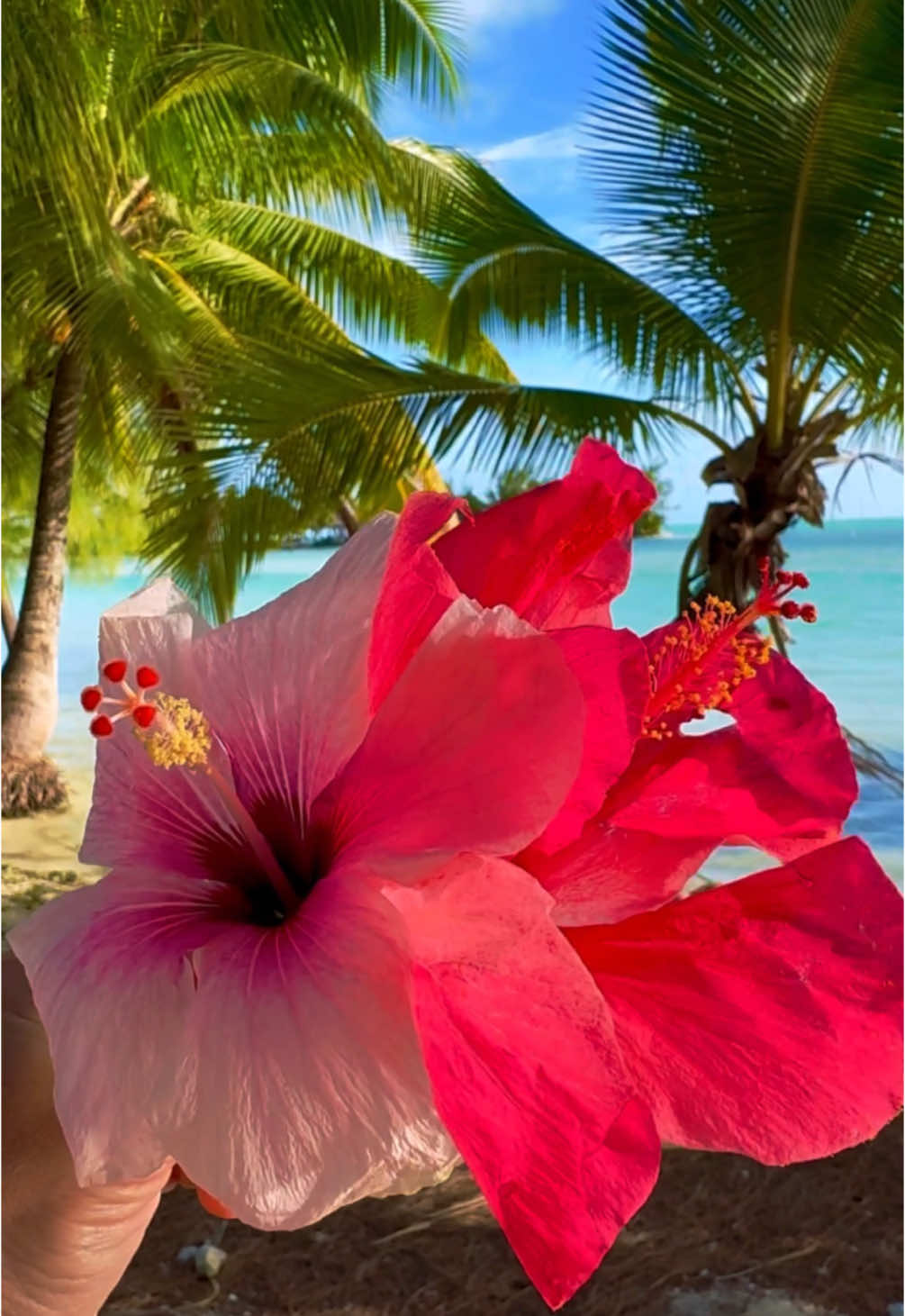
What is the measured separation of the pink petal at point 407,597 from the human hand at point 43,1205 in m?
0.16

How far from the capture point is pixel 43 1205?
1.19 feet

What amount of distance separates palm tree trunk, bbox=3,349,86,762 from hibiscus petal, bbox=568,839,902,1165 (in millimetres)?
4138

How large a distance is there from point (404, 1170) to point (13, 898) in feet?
13.6

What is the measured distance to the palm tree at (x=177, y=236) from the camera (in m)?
2.90

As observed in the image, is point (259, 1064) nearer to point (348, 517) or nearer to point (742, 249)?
point (742, 249)

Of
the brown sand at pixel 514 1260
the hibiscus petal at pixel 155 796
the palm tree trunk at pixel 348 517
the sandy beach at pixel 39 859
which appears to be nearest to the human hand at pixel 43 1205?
the hibiscus petal at pixel 155 796

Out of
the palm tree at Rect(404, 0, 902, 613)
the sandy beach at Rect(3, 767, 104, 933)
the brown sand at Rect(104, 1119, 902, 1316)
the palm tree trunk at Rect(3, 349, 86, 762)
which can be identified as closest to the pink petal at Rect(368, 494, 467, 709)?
the brown sand at Rect(104, 1119, 902, 1316)

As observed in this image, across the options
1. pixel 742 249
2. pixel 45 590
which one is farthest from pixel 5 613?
pixel 742 249

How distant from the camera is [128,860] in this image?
234mm

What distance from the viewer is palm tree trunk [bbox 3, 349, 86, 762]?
409cm

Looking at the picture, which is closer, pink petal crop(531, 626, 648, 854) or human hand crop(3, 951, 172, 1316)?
pink petal crop(531, 626, 648, 854)

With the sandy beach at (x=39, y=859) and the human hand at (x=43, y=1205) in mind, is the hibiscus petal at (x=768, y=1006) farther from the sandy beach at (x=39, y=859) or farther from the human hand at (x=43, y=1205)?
the sandy beach at (x=39, y=859)

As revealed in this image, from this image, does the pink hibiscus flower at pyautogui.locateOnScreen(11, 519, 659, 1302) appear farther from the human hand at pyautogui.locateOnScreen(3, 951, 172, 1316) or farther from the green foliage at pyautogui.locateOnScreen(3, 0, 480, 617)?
the green foliage at pyautogui.locateOnScreen(3, 0, 480, 617)

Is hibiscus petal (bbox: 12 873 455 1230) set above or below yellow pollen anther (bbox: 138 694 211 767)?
below
